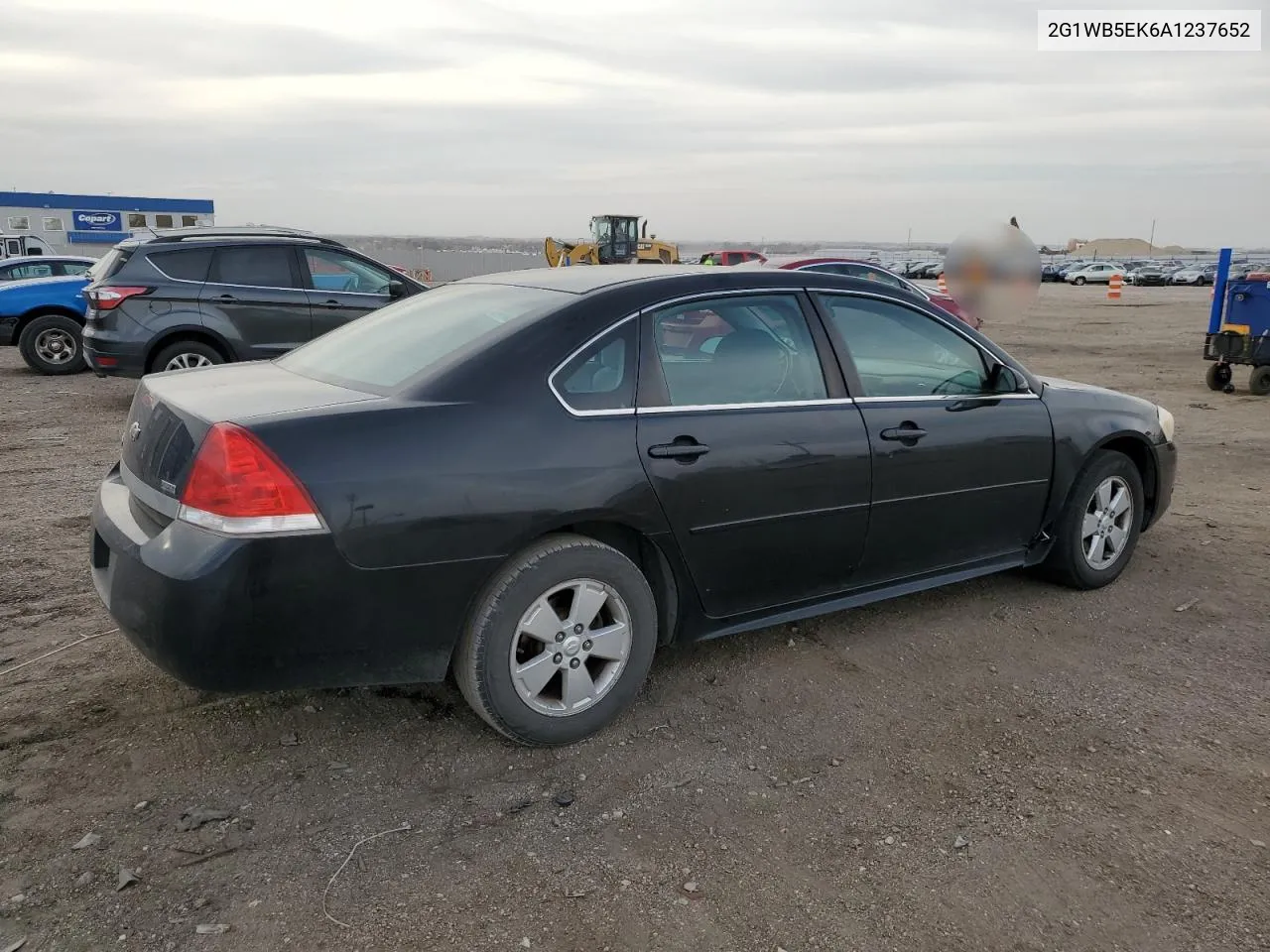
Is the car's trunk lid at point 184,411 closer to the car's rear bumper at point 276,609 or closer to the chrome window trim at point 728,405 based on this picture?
the car's rear bumper at point 276,609

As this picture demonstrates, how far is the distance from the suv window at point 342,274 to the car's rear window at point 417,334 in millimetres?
5685

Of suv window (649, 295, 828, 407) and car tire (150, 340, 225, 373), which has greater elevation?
suv window (649, 295, 828, 407)

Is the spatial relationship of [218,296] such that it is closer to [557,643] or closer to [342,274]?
[342,274]

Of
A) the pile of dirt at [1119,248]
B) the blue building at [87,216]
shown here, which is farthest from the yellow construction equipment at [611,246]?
the pile of dirt at [1119,248]

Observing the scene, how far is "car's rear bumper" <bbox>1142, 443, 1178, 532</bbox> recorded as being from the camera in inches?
193

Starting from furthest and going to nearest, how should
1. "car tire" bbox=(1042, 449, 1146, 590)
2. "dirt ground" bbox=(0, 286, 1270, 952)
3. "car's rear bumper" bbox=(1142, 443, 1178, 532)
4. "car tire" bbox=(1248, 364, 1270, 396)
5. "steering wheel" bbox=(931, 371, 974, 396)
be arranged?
"car tire" bbox=(1248, 364, 1270, 396) < "car's rear bumper" bbox=(1142, 443, 1178, 532) < "car tire" bbox=(1042, 449, 1146, 590) < "steering wheel" bbox=(931, 371, 974, 396) < "dirt ground" bbox=(0, 286, 1270, 952)

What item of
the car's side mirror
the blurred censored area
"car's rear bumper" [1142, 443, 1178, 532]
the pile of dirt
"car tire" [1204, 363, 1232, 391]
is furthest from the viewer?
the pile of dirt

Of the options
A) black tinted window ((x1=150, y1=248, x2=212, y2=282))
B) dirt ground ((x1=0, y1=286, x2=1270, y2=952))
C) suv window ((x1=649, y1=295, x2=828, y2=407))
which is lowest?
dirt ground ((x1=0, y1=286, x2=1270, y2=952))

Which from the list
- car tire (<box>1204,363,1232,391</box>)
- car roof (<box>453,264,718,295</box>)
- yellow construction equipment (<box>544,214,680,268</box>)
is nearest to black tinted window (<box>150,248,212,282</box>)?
car roof (<box>453,264,718,295</box>)

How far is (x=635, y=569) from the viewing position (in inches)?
127

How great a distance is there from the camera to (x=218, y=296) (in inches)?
351

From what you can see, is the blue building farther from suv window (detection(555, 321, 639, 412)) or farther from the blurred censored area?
suv window (detection(555, 321, 639, 412))

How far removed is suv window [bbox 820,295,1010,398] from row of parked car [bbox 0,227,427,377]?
652 cm

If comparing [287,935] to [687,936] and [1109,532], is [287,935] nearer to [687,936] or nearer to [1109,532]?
[687,936]
